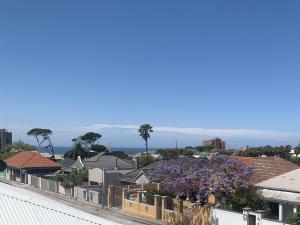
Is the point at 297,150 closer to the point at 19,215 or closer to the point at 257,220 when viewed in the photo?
the point at 257,220

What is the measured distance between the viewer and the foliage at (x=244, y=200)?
3384 centimetres

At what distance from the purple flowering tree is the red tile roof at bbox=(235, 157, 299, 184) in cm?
451

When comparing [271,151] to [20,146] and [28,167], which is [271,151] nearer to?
[28,167]

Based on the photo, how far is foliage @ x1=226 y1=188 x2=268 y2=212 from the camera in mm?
33844

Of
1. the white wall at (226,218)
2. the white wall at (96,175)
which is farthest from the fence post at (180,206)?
the white wall at (96,175)

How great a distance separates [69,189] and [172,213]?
20713 mm

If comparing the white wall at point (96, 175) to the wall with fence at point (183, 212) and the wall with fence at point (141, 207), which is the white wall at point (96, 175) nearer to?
the wall with fence at point (141, 207)

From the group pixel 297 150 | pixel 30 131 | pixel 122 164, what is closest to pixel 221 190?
pixel 122 164

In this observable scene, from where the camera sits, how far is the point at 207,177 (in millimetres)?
34562

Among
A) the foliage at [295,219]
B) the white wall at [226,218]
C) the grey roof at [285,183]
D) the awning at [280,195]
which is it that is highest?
the grey roof at [285,183]

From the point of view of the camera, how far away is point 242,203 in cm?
3375

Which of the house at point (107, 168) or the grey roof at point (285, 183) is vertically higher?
the grey roof at point (285, 183)

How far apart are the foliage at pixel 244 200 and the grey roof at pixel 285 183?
54.9 inches

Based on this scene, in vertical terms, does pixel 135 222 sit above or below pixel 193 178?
below
